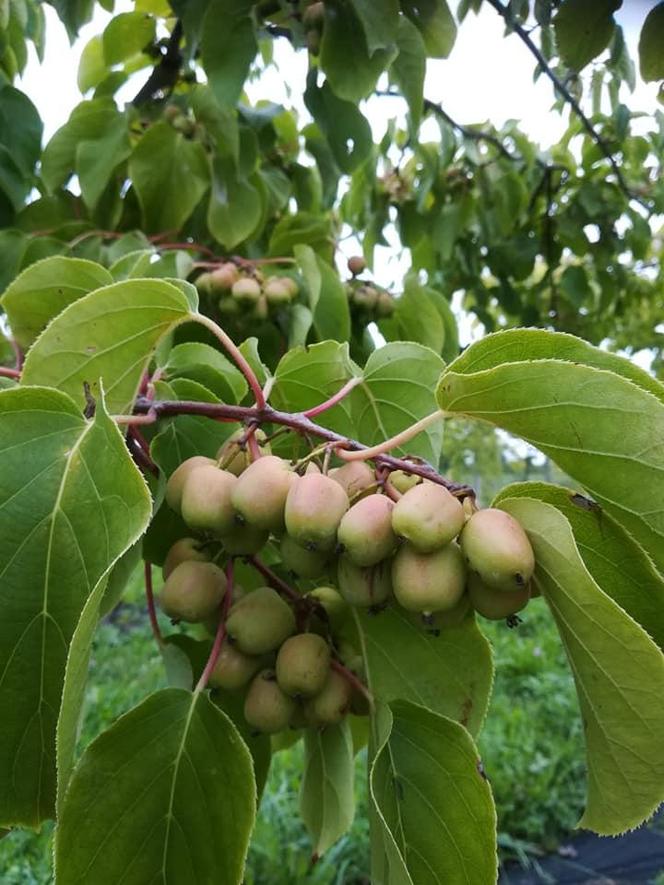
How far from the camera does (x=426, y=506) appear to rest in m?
0.65

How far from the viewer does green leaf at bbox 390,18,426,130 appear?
1.51 meters

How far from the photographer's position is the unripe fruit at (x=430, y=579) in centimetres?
66

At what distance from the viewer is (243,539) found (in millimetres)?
793

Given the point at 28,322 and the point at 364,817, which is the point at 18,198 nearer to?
the point at 28,322

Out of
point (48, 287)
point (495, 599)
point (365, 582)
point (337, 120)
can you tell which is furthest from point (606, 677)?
point (337, 120)

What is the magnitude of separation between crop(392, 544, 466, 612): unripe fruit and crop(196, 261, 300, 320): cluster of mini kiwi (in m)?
1.07

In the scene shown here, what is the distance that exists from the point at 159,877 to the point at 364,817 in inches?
101

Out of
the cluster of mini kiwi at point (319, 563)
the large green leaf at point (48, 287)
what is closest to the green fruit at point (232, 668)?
the cluster of mini kiwi at point (319, 563)

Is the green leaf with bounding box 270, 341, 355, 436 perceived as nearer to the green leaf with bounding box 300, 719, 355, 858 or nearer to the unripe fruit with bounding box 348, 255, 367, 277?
the green leaf with bounding box 300, 719, 355, 858

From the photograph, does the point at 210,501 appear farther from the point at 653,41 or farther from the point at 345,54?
the point at 345,54

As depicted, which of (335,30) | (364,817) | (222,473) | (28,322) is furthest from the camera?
(364,817)

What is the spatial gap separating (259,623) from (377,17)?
101 centimetres

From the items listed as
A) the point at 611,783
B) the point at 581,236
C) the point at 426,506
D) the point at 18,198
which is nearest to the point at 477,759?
the point at 611,783

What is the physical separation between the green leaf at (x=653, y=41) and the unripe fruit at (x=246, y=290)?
0.78 meters
